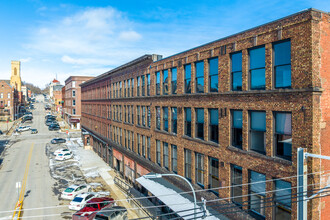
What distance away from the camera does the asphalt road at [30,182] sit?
2250 cm

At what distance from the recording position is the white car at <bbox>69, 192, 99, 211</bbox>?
875 inches

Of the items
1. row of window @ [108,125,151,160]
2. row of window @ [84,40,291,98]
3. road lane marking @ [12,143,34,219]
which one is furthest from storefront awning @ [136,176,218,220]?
road lane marking @ [12,143,34,219]

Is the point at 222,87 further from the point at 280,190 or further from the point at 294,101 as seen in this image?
the point at 280,190

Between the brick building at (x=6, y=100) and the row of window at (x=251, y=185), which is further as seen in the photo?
the brick building at (x=6, y=100)

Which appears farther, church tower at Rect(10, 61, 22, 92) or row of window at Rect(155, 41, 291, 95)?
church tower at Rect(10, 61, 22, 92)

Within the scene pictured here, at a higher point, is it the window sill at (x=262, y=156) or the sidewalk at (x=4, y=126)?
the window sill at (x=262, y=156)

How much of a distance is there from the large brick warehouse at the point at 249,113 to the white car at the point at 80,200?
20.9 ft

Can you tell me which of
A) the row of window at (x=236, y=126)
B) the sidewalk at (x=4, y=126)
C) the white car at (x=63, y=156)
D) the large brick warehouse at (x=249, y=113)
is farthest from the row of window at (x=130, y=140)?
the sidewalk at (x=4, y=126)

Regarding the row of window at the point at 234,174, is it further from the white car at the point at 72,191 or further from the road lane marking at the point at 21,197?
the road lane marking at the point at 21,197

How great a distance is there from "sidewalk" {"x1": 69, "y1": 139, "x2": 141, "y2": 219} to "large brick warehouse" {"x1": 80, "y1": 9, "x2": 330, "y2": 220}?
4.66 metres

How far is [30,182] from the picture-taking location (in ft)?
98.7

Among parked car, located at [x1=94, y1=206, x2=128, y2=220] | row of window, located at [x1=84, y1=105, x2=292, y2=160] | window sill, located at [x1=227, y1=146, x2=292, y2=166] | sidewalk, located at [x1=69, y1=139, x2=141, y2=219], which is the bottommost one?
sidewalk, located at [x1=69, y1=139, x2=141, y2=219]

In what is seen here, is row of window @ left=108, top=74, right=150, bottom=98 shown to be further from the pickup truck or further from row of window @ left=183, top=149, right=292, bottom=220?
the pickup truck

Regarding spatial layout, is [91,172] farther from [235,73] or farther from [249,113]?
[249,113]
